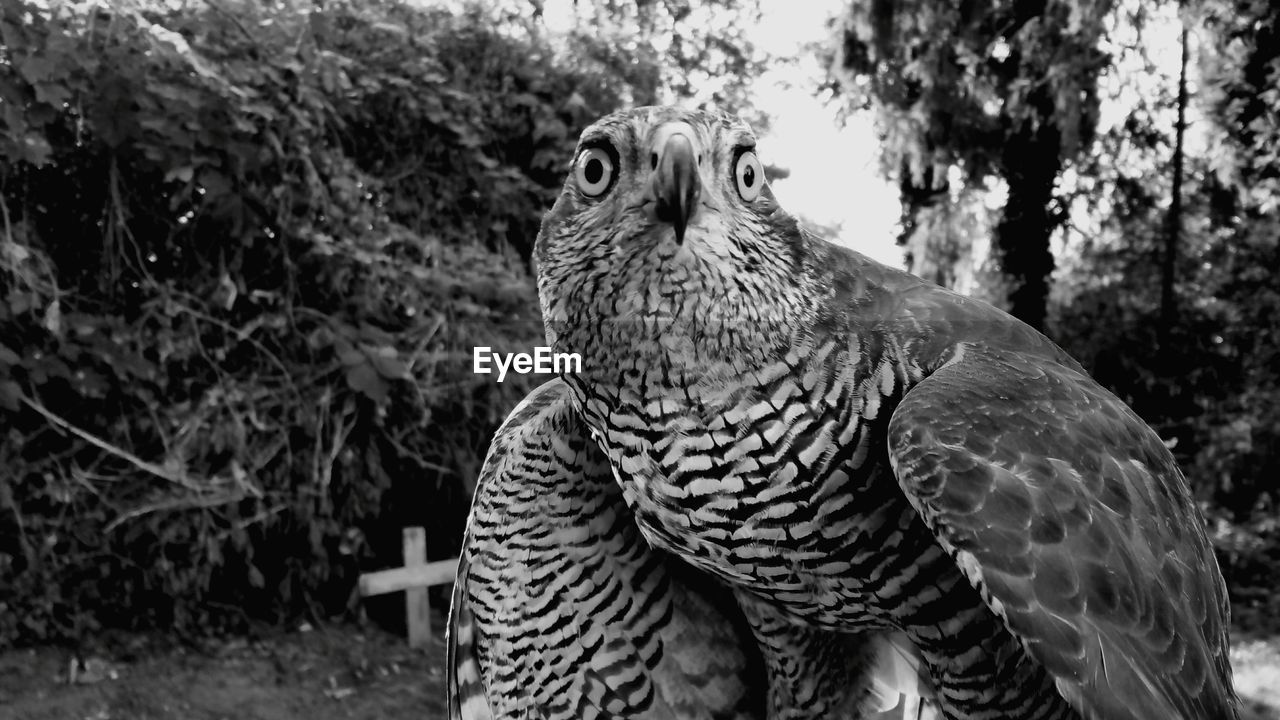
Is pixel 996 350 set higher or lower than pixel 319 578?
higher

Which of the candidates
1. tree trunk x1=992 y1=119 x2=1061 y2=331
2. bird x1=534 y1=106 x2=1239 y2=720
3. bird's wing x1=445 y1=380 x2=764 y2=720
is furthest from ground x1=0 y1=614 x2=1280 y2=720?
tree trunk x1=992 y1=119 x2=1061 y2=331

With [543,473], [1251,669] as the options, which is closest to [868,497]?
[543,473]

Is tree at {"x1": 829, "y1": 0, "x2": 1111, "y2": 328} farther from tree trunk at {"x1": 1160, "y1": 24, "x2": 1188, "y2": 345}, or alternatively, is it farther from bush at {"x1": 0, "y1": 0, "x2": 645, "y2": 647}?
bush at {"x1": 0, "y1": 0, "x2": 645, "y2": 647}

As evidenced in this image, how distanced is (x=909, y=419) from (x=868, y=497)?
138 mm

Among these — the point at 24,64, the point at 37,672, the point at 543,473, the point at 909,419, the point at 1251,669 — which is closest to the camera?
the point at 909,419

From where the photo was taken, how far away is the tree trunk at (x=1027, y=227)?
598 centimetres

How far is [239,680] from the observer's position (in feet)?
10.7

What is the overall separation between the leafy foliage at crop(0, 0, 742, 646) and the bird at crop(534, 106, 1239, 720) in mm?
2508

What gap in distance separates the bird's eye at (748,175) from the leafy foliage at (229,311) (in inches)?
99.5

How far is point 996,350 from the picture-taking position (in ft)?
4.09

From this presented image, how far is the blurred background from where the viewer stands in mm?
3043

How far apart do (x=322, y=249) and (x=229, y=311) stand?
0.49 m

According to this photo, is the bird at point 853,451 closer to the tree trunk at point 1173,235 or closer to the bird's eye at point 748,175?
the bird's eye at point 748,175

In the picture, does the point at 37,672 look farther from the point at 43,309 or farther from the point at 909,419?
the point at 909,419
